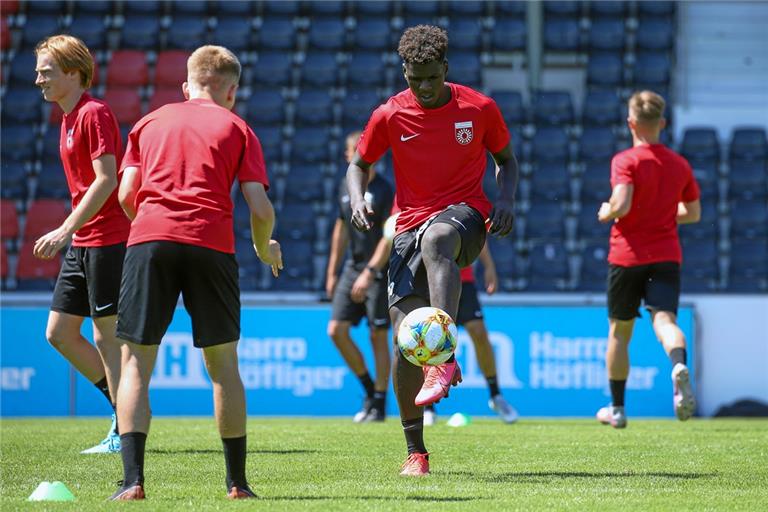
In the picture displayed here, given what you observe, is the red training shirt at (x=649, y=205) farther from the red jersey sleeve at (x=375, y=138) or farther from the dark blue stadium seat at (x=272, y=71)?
the dark blue stadium seat at (x=272, y=71)

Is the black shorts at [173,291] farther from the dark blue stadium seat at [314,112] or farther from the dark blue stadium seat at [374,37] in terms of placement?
the dark blue stadium seat at [374,37]

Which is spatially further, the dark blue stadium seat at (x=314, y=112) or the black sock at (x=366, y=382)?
the dark blue stadium seat at (x=314, y=112)

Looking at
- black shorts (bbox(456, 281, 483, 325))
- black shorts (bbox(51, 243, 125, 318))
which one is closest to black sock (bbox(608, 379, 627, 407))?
black shorts (bbox(456, 281, 483, 325))

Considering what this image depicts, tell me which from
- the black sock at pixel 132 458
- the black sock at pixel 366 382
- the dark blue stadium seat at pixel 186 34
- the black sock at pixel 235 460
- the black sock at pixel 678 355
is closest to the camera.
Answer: the black sock at pixel 132 458

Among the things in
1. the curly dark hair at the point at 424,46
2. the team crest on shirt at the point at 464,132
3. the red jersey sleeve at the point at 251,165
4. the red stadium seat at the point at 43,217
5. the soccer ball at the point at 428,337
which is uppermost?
the curly dark hair at the point at 424,46

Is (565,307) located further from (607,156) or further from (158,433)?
(158,433)

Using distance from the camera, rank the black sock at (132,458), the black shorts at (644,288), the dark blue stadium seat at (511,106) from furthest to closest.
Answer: the dark blue stadium seat at (511,106) → the black shorts at (644,288) → the black sock at (132,458)

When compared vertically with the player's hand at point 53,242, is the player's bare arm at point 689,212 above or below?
below

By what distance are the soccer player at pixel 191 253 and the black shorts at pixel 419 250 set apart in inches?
49.4

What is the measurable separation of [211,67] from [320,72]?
1372 centimetres

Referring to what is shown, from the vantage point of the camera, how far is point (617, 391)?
31.5 feet

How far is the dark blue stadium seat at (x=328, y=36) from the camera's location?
62.8ft

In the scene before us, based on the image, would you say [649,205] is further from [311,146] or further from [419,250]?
[311,146]

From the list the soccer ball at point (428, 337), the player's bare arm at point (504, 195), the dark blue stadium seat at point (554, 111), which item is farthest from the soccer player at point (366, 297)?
the dark blue stadium seat at point (554, 111)
